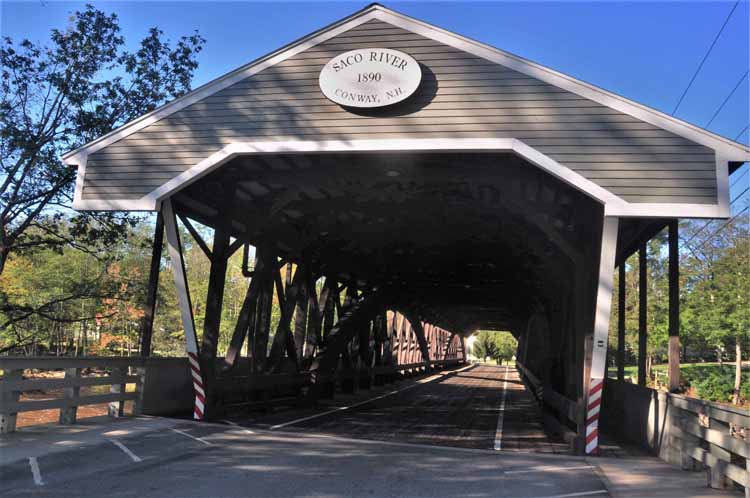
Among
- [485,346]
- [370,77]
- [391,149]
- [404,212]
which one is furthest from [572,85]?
[485,346]

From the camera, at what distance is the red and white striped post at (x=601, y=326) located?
938 centimetres

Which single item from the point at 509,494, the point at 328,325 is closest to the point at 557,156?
the point at 509,494

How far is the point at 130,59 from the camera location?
17.3 meters

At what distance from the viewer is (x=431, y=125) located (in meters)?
9.87

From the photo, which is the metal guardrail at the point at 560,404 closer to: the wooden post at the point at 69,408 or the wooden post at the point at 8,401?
the wooden post at the point at 69,408

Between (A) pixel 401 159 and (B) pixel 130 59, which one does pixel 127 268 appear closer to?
(B) pixel 130 59

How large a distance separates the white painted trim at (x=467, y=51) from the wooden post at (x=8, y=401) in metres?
4.34

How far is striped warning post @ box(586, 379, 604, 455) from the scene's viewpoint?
9555mm

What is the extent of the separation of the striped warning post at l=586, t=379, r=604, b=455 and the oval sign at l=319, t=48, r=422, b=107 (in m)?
5.27

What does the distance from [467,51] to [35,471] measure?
26.2 ft

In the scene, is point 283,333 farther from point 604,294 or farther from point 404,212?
point 604,294

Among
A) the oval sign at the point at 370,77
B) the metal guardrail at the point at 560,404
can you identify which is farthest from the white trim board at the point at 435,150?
the metal guardrail at the point at 560,404

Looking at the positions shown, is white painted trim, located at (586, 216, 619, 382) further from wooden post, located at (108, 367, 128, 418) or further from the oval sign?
wooden post, located at (108, 367, 128, 418)

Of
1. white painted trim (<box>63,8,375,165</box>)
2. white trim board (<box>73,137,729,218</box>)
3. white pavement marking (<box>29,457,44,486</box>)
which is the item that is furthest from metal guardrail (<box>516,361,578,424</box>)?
white pavement marking (<box>29,457,44,486</box>)
